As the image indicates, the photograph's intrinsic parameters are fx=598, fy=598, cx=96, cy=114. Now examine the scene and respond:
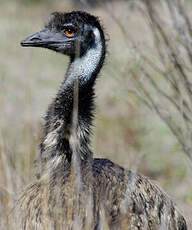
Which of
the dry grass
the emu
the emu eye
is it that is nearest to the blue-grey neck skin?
the emu

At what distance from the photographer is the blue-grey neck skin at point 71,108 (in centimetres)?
376

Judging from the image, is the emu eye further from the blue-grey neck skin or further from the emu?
the blue-grey neck skin

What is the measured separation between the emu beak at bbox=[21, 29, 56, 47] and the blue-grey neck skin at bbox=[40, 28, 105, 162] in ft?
0.73

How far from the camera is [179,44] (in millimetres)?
5227

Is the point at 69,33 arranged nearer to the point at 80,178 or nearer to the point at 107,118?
the point at 80,178

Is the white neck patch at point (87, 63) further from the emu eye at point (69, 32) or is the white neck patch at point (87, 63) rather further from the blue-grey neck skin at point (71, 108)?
the emu eye at point (69, 32)

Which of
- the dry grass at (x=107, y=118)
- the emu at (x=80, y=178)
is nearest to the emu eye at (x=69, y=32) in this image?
the emu at (x=80, y=178)

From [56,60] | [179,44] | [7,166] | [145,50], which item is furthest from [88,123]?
[56,60]

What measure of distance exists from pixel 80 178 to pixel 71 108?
55 centimetres

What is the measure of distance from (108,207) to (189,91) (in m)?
1.94

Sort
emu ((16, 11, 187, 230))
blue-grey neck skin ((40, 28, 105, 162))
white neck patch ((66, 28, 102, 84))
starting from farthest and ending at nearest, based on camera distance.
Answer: white neck patch ((66, 28, 102, 84)) → blue-grey neck skin ((40, 28, 105, 162)) → emu ((16, 11, 187, 230))

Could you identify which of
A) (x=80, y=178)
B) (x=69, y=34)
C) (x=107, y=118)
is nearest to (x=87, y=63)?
(x=69, y=34)

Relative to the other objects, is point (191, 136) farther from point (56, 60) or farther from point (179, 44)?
Answer: point (56, 60)

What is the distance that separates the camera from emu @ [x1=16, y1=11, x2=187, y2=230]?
331 centimetres
